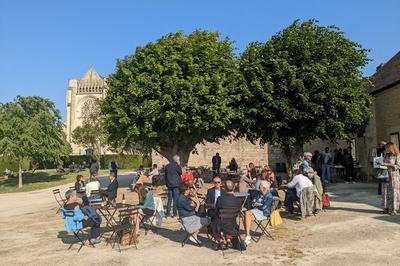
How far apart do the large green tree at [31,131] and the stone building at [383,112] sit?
21967 mm

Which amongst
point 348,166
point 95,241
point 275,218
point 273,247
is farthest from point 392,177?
point 348,166

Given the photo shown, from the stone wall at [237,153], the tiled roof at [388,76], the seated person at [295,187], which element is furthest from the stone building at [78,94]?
the seated person at [295,187]

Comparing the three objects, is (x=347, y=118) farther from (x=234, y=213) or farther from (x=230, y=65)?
(x=234, y=213)

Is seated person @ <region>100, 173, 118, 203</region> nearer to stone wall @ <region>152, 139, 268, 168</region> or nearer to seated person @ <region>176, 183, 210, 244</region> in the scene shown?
seated person @ <region>176, 183, 210, 244</region>

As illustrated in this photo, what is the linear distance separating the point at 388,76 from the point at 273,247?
15699 mm

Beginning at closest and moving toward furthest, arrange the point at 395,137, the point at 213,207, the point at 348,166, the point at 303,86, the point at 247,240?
1. the point at 247,240
2. the point at 213,207
3. the point at 303,86
4. the point at 395,137
5. the point at 348,166

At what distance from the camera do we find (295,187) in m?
11.7

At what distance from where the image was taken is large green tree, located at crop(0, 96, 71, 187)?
30.9 m

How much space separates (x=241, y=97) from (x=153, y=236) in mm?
10816

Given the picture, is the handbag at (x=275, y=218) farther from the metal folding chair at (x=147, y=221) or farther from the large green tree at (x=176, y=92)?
the large green tree at (x=176, y=92)

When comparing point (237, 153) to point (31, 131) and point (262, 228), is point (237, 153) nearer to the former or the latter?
point (31, 131)

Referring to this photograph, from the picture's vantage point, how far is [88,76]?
351ft

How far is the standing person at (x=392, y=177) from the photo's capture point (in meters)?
11.1

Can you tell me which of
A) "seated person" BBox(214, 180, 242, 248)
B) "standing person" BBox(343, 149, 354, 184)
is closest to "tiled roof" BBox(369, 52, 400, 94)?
"standing person" BBox(343, 149, 354, 184)
